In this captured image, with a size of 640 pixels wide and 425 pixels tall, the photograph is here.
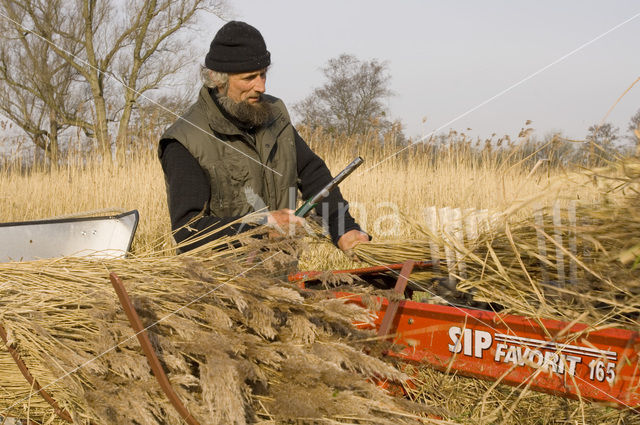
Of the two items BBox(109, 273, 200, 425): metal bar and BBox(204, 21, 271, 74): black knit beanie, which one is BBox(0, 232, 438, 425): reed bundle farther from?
BBox(204, 21, 271, 74): black knit beanie

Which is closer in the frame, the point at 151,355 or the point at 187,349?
the point at 151,355

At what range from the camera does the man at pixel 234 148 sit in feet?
11.7

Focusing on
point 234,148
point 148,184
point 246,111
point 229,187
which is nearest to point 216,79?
point 246,111

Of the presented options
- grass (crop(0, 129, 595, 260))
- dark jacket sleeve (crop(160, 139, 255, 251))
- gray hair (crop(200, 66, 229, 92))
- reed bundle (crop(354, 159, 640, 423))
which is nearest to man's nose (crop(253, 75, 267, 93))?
gray hair (crop(200, 66, 229, 92))

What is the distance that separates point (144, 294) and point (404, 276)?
1.07 metres

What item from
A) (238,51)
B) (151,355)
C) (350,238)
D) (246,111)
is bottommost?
(151,355)

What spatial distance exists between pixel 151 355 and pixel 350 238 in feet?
6.03

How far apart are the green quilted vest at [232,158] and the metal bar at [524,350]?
1599 mm

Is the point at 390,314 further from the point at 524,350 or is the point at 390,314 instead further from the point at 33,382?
the point at 33,382

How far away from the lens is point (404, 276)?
2430 mm

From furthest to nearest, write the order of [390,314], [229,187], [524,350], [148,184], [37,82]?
[37,82], [148,184], [229,187], [390,314], [524,350]

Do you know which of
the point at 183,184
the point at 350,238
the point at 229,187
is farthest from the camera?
the point at 229,187

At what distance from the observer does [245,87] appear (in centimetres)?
387

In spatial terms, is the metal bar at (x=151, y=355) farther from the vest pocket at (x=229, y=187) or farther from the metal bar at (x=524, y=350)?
→ the vest pocket at (x=229, y=187)
